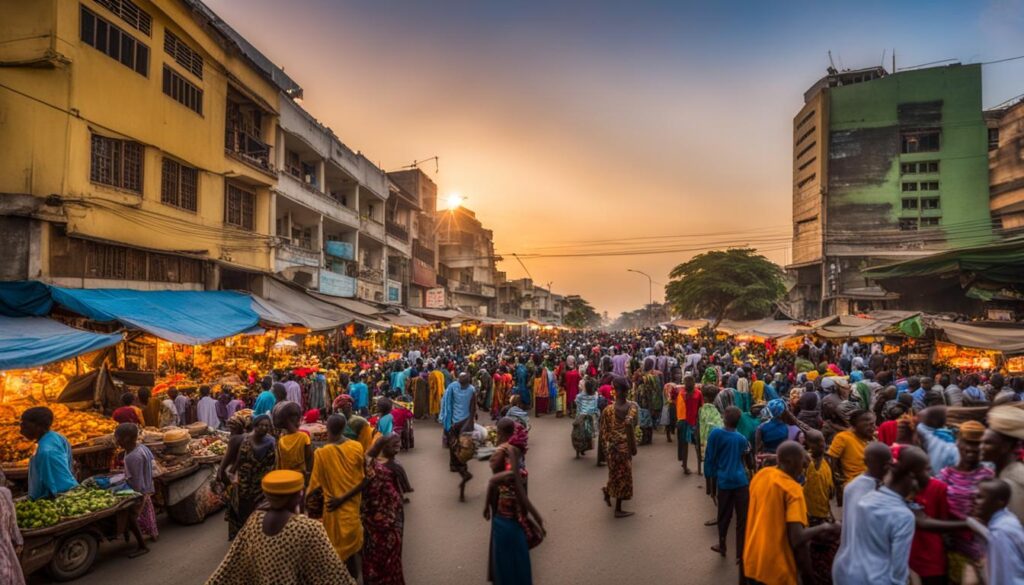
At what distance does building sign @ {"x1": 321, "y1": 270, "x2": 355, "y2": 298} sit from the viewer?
2233cm

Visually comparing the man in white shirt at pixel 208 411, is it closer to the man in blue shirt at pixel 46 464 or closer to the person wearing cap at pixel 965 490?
the man in blue shirt at pixel 46 464

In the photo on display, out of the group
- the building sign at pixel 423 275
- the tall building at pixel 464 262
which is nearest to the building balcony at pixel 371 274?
the building sign at pixel 423 275

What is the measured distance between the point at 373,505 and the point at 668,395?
27.3 feet

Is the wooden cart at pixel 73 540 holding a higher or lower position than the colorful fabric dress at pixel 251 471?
lower

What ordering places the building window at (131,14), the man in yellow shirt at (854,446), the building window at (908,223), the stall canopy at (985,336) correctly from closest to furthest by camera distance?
the man in yellow shirt at (854,446) → the stall canopy at (985,336) → the building window at (131,14) → the building window at (908,223)

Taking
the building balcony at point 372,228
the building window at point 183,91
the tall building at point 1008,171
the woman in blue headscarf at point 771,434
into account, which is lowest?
Answer: the woman in blue headscarf at point 771,434

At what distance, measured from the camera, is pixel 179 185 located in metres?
14.8

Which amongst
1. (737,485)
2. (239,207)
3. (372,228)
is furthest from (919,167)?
(239,207)

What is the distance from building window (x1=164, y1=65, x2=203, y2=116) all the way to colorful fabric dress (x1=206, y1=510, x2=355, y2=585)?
1538cm

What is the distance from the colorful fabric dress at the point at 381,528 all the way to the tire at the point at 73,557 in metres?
3.32

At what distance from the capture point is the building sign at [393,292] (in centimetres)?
3080

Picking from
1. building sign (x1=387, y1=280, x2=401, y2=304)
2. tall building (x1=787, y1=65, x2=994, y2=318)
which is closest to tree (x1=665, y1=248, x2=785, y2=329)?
tall building (x1=787, y1=65, x2=994, y2=318)

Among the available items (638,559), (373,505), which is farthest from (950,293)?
(373,505)

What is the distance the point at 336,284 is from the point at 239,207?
626 centimetres
